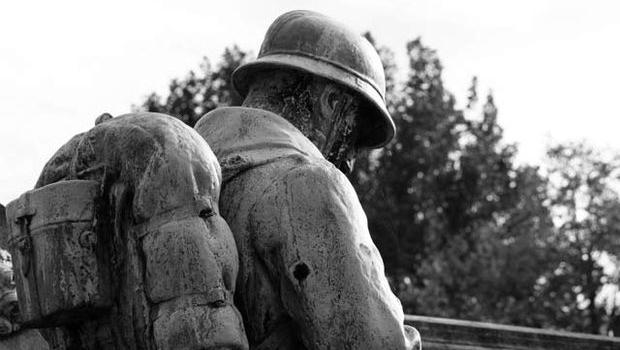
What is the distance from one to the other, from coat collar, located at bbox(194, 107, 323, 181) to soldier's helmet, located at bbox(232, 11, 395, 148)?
1.05 ft

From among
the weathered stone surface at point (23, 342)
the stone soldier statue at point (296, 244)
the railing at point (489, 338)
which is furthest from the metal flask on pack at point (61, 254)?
the railing at point (489, 338)

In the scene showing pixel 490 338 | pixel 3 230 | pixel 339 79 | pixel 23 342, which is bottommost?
pixel 490 338

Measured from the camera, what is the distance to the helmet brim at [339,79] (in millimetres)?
7180

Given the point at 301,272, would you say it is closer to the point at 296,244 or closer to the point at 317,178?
the point at 296,244

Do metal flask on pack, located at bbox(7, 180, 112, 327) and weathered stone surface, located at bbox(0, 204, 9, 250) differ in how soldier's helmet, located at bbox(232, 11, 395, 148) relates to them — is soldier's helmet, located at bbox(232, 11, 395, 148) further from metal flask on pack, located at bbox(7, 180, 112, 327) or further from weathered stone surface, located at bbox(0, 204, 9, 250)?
weathered stone surface, located at bbox(0, 204, 9, 250)

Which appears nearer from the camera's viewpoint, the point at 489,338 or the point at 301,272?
the point at 301,272

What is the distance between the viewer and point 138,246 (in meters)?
6.02

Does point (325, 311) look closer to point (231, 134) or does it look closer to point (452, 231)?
point (231, 134)

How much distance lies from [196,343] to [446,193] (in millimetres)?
35167

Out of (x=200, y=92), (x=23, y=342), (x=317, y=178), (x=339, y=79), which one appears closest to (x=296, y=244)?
(x=317, y=178)

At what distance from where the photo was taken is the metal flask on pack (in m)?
5.99

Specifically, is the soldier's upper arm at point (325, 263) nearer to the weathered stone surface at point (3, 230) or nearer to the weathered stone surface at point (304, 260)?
the weathered stone surface at point (304, 260)

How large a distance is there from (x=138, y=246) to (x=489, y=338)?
7.49 m

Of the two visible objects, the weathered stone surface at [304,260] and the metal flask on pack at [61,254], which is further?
Answer: the weathered stone surface at [304,260]
